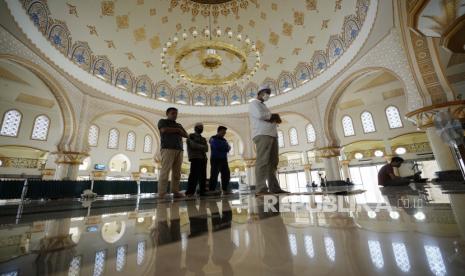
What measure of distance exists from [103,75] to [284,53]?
11449 millimetres

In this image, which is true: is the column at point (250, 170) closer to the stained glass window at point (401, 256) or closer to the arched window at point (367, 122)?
the arched window at point (367, 122)

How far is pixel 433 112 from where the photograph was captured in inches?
258

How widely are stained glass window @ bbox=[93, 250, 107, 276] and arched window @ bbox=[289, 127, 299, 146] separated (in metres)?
18.8

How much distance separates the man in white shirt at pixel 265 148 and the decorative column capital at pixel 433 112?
21.0 ft

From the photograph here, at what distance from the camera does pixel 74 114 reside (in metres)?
10.2

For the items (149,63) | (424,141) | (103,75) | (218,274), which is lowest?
(218,274)

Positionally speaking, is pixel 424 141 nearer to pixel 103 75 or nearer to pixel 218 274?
pixel 218 274

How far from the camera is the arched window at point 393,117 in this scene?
14.8 meters

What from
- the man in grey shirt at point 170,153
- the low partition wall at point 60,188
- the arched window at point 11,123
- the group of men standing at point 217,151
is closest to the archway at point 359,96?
the group of men standing at point 217,151

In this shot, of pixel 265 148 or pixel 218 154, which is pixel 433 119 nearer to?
pixel 265 148

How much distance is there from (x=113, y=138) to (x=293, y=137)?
51.5 feet

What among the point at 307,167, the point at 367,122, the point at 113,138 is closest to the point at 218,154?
the point at 307,167

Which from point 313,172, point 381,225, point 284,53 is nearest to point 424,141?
point 313,172

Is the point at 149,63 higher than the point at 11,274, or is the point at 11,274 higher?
the point at 149,63
